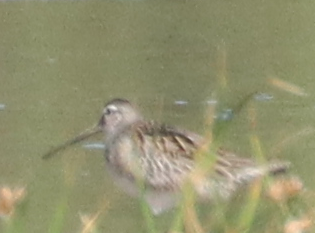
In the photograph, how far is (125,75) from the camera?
25.2 feet

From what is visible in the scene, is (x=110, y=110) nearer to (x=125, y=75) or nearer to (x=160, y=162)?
(x=160, y=162)

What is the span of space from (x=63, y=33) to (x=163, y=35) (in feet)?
2.12

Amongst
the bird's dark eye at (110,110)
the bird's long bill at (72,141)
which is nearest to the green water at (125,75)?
the bird's long bill at (72,141)

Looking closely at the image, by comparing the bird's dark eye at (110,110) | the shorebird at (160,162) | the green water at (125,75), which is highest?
the shorebird at (160,162)

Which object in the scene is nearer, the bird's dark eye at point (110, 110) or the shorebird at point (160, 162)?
the shorebird at point (160, 162)

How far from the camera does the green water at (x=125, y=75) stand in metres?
5.57

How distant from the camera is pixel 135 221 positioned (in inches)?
199

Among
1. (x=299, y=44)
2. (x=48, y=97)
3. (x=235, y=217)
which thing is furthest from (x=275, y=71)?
(x=235, y=217)

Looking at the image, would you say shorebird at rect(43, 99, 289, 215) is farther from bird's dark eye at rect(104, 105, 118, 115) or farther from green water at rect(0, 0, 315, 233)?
bird's dark eye at rect(104, 105, 118, 115)

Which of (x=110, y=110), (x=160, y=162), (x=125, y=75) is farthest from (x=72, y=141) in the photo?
(x=125, y=75)

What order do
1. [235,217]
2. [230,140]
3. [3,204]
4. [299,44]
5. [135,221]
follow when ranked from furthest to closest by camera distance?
[299,44] → [230,140] → [135,221] → [235,217] → [3,204]

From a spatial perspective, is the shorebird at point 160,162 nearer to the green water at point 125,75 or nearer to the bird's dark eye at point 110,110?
the green water at point 125,75

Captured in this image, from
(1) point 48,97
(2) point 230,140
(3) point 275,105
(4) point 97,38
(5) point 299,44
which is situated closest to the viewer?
(2) point 230,140

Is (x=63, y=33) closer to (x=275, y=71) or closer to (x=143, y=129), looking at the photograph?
(x=275, y=71)
